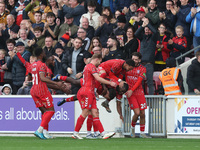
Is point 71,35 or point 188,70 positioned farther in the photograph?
point 71,35

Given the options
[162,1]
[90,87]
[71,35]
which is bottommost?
[90,87]

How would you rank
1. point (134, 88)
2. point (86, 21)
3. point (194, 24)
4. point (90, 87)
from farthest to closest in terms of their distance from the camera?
point (86, 21) < point (194, 24) < point (134, 88) < point (90, 87)

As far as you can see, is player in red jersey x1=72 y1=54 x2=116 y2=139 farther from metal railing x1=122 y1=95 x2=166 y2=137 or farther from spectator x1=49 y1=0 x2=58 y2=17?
spectator x1=49 y1=0 x2=58 y2=17

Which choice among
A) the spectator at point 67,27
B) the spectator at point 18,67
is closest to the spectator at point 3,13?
the spectator at point 67,27

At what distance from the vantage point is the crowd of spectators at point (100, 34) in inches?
647

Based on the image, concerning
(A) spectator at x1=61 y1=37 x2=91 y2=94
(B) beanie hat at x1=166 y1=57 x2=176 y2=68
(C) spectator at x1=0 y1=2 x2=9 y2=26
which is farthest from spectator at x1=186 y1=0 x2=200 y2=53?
(C) spectator at x1=0 y1=2 x2=9 y2=26

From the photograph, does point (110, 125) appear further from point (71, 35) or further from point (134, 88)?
point (71, 35)

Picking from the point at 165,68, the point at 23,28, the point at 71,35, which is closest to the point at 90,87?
the point at 165,68

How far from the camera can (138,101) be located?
47.6ft

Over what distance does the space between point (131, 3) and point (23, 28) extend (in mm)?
4197

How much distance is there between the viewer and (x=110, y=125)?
50.0 feet

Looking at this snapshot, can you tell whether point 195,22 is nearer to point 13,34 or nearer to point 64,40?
point 64,40

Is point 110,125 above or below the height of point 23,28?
below

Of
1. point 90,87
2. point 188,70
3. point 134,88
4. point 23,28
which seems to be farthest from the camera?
point 23,28
